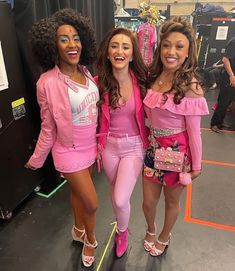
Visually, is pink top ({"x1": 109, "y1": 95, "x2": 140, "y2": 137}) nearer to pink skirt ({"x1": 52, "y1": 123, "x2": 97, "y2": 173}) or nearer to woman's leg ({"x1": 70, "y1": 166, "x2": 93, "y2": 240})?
pink skirt ({"x1": 52, "y1": 123, "x2": 97, "y2": 173})

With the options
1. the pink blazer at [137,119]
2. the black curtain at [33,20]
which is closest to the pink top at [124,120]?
the pink blazer at [137,119]

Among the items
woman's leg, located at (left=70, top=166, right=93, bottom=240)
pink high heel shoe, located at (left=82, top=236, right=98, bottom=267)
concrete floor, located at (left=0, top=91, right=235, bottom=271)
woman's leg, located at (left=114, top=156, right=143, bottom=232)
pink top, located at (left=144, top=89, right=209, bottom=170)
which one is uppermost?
pink top, located at (left=144, top=89, right=209, bottom=170)

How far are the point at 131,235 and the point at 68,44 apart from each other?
1556 mm

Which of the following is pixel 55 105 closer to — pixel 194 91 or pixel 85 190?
pixel 85 190

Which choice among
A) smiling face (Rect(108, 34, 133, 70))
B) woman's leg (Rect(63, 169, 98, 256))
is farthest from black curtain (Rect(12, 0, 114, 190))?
woman's leg (Rect(63, 169, 98, 256))

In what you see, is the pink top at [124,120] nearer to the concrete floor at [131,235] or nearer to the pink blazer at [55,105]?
the pink blazer at [55,105]

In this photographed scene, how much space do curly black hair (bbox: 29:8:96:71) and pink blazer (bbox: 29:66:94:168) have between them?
0.07 m

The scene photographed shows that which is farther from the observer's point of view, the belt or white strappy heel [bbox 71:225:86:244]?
white strappy heel [bbox 71:225:86:244]

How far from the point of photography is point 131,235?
2.09 meters

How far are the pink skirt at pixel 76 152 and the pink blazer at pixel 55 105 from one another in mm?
37

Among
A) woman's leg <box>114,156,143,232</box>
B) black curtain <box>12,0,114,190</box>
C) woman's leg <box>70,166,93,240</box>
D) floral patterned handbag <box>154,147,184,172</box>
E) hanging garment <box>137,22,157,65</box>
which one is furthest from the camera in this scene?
hanging garment <box>137,22,157,65</box>

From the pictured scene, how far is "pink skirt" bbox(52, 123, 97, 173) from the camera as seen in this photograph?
148 centimetres

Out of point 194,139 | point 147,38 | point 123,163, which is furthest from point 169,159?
point 147,38

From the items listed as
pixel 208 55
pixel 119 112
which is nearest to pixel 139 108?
pixel 119 112
